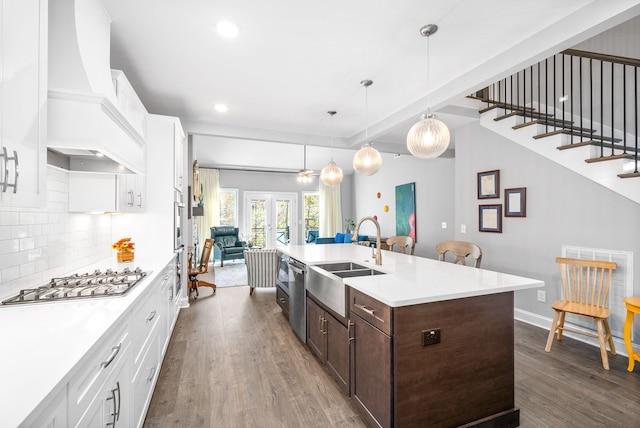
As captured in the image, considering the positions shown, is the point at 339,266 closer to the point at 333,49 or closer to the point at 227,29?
the point at 333,49

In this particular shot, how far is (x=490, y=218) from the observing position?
13.2 ft

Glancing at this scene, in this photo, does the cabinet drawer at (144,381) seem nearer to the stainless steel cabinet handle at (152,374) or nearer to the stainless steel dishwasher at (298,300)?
the stainless steel cabinet handle at (152,374)

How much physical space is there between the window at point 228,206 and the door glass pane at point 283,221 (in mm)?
1240

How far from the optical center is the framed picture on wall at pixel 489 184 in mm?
3910

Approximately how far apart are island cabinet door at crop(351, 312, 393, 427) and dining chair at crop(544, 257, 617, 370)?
6.95 ft

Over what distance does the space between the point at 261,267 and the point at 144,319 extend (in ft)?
10.1

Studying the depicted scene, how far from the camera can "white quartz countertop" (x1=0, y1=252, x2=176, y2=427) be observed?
0.75 meters

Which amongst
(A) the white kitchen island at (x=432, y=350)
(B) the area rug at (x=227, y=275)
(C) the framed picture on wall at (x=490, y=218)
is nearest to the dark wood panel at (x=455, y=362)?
(A) the white kitchen island at (x=432, y=350)

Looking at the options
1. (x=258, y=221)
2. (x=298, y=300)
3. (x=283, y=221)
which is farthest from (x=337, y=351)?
(x=283, y=221)

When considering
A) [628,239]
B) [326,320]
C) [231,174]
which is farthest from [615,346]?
[231,174]

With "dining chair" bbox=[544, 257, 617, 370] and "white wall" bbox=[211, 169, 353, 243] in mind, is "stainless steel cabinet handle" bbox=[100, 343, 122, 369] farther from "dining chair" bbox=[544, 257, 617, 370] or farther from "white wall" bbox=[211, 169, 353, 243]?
"white wall" bbox=[211, 169, 353, 243]

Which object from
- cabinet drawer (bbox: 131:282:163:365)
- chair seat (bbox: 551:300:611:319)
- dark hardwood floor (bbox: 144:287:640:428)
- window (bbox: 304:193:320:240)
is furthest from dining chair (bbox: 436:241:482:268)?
window (bbox: 304:193:320:240)

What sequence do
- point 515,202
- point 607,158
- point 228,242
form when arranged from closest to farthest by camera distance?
point 607,158 → point 515,202 → point 228,242

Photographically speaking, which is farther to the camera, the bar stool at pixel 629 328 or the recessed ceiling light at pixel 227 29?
the bar stool at pixel 629 328
